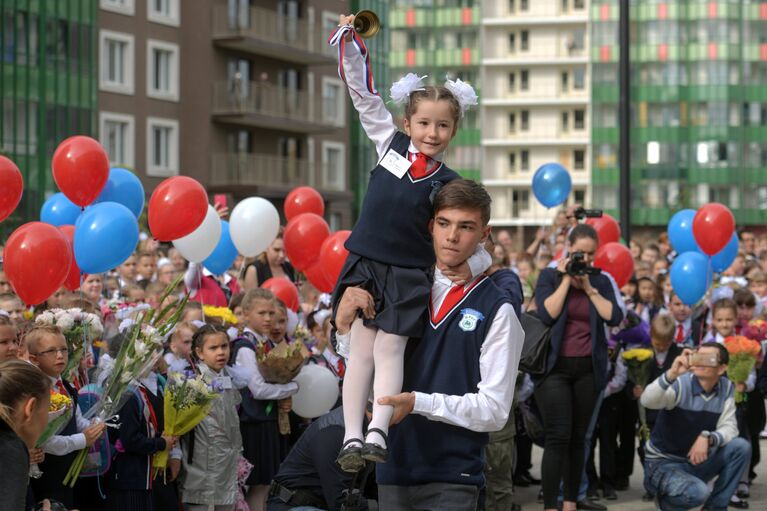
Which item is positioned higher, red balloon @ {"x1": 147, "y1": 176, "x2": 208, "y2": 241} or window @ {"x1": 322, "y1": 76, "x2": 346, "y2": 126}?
window @ {"x1": 322, "y1": 76, "x2": 346, "y2": 126}

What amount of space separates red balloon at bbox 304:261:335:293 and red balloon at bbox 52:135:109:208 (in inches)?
82.4

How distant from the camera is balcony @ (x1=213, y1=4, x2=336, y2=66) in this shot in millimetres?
49219

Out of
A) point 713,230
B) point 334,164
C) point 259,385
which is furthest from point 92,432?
point 334,164

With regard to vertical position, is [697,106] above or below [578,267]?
above

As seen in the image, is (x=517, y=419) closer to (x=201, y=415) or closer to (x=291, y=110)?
(x=201, y=415)

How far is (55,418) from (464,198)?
10.2 ft

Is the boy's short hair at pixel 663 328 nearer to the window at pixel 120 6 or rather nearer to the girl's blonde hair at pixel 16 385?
the girl's blonde hair at pixel 16 385

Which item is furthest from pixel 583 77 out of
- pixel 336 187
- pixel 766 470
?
pixel 766 470

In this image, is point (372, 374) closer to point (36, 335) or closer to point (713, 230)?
point (36, 335)

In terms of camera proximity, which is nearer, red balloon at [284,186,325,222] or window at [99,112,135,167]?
red balloon at [284,186,325,222]

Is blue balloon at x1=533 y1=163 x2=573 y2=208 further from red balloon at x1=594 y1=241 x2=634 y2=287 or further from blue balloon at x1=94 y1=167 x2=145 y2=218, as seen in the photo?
blue balloon at x1=94 y1=167 x2=145 y2=218

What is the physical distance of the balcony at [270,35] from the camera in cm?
4922

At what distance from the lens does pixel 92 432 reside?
25.2 ft

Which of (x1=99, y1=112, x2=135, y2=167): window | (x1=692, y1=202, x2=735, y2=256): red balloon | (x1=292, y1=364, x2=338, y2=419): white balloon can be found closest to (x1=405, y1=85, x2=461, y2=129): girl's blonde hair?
(x1=292, y1=364, x2=338, y2=419): white balloon
